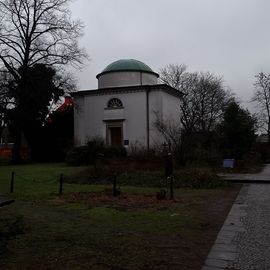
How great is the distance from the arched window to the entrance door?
2219 mm

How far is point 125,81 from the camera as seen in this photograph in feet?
164

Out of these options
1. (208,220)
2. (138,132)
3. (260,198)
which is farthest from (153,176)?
(138,132)

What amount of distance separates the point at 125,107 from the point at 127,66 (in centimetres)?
563

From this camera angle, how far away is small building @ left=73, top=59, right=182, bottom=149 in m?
46.4

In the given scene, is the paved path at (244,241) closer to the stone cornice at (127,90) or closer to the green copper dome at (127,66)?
the stone cornice at (127,90)

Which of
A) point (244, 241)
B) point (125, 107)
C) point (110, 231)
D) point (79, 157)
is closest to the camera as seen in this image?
point (244, 241)

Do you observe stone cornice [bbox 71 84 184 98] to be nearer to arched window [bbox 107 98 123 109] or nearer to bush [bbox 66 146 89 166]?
arched window [bbox 107 98 123 109]

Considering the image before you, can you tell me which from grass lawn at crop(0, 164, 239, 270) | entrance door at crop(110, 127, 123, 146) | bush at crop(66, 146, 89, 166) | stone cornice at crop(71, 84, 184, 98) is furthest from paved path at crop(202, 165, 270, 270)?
entrance door at crop(110, 127, 123, 146)

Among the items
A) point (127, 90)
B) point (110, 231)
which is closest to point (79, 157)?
point (127, 90)

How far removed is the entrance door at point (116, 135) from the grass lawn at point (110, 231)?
1212 inches

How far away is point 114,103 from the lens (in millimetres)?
48438

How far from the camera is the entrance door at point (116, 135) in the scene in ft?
157

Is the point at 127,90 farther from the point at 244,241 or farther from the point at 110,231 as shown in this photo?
the point at 244,241

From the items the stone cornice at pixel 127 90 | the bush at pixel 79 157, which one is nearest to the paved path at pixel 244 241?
the bush at pixel 79 157
